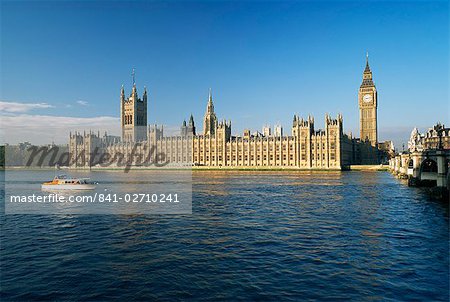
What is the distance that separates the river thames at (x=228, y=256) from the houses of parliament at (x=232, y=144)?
10613 cm

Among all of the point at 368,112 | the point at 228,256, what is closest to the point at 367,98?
the point at 368,112

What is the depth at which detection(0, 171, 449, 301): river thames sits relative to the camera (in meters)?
13.1

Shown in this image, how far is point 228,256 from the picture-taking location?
17.4 m

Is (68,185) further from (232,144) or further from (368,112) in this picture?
A: (368,112)

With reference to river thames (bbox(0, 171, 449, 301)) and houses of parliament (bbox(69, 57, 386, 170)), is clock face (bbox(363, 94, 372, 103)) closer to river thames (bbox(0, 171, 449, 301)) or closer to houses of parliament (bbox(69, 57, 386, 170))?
houses of parliament (bbox(69, 57, 386, 170))

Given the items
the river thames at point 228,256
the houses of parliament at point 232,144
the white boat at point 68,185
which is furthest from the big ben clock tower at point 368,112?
the river thames at point 228,256

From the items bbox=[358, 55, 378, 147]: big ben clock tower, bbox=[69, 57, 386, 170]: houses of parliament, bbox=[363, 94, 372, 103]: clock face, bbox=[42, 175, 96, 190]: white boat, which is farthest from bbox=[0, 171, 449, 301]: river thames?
bbox=[363, 94, 372, 103]: clock face

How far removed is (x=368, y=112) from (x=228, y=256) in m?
168

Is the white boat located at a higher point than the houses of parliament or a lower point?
lower

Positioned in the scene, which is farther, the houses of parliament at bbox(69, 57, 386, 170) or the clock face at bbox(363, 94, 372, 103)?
the clock face at bbox(363, 94, 372, 103)

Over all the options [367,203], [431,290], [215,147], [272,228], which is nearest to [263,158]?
[215,147]

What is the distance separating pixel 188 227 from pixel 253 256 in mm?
8265

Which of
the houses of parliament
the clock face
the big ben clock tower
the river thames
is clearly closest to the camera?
the river thames

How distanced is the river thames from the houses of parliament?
106 meters
